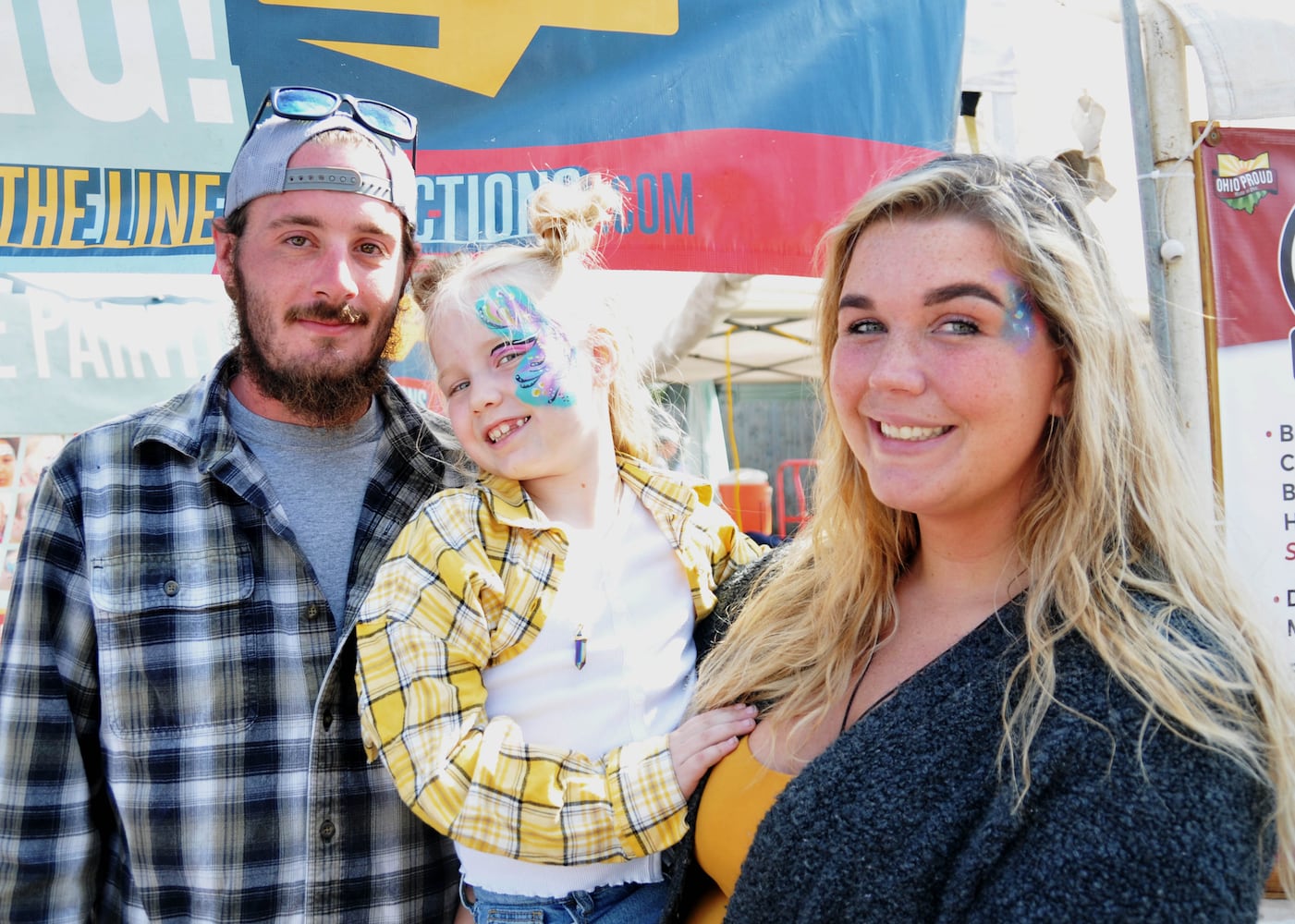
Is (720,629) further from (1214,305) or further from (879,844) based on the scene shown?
(1214,305)

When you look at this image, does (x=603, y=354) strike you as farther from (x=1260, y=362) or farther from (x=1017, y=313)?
(x=1260, y=362)

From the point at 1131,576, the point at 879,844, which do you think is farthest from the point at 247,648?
the point at 1131,576

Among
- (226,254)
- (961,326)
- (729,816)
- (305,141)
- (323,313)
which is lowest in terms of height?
(729,816)

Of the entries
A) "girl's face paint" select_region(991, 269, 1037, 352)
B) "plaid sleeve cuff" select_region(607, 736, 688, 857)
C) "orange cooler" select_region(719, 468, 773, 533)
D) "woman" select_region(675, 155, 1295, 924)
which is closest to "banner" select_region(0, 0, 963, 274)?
"woman" select_region(675, 155, 1295, 924)

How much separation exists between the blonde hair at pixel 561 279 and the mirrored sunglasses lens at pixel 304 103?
19.7 inches

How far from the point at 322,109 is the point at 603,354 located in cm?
95

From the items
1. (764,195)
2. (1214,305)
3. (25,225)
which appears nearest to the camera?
(25,225)

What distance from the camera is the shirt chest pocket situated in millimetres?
1986

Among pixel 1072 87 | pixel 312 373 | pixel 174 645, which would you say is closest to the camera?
pixel 174 645

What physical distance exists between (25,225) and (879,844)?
10.0 feet

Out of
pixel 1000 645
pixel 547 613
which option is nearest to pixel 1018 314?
pixel 1000 645

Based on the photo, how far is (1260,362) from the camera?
3.15 meters

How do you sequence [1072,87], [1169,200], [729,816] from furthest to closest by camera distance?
[1072,87] → [1169,200] → [729,816]

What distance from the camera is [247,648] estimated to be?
6.66ft
